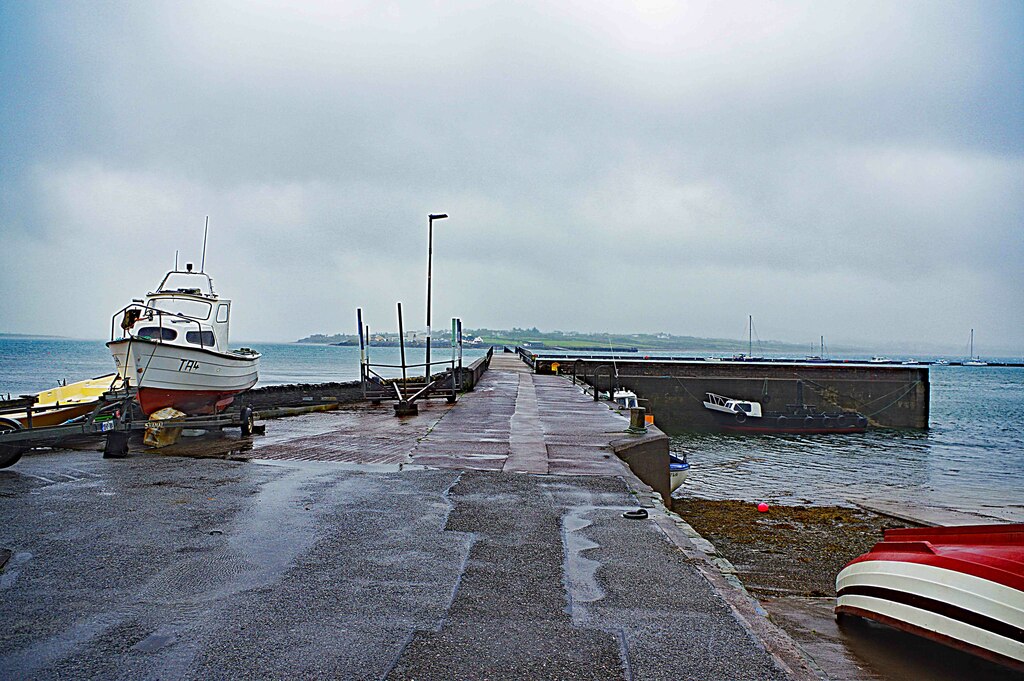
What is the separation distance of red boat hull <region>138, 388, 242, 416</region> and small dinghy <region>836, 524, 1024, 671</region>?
14307 mm

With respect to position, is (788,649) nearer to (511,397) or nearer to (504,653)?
(504,653)

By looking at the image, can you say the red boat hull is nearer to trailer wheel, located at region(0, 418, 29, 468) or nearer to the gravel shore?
trailer wheel, located at region(0, 418, 29, 468)

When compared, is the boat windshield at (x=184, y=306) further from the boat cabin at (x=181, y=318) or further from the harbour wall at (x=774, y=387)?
the harbour wall at (x=774, y=387)

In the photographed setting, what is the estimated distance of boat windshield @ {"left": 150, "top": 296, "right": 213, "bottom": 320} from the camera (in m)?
19.8

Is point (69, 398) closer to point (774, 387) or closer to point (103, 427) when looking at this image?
point (103, 427)

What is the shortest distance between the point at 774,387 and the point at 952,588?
44378 millimetres

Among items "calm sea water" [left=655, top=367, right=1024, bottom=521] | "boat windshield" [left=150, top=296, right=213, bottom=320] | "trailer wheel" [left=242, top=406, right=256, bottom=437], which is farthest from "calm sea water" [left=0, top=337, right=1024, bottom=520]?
"boat windshield" [left=150, top=296, right=213, bottom=320]

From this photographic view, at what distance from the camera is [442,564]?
20.3 feet

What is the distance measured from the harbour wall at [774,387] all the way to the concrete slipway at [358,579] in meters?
36.4

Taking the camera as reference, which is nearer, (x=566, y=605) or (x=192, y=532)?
(x=566, y=605)

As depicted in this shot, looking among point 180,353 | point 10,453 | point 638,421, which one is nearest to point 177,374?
point 180,353

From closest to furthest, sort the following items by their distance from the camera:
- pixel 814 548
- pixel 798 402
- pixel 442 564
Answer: pixel 442 564 < pixel 814 548 < pixel 798 402

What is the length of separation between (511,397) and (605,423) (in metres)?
8.22

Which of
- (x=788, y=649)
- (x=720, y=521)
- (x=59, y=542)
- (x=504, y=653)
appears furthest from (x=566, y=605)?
(x=720, y=521)
